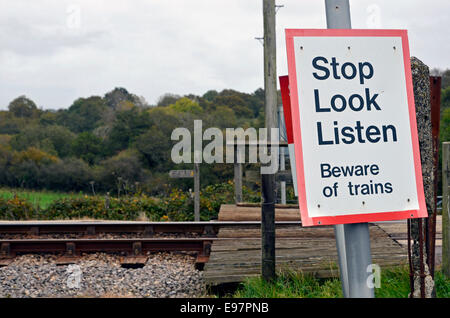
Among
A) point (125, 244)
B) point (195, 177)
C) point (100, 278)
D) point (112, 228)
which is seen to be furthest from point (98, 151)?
point (100, 278)

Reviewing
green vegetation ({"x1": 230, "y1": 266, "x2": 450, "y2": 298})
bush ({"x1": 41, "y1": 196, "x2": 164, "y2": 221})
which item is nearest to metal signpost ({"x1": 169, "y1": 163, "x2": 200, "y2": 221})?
bush ({"x1": 41, "y1": 196, "x2": 164, "y2": 221})

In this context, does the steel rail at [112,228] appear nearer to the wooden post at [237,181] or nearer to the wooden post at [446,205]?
the wooden post at [237,181]

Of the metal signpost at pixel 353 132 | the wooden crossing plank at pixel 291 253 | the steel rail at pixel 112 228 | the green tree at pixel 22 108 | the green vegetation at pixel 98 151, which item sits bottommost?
the wooden crossing plank at pixel 291 253

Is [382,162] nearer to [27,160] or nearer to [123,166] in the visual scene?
[123,166]

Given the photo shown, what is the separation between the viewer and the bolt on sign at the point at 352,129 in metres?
2.18

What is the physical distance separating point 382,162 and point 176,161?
21.7m

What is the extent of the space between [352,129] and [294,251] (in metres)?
4.40

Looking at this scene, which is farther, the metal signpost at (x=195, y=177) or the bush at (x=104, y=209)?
the bush at (x=104, y=209)

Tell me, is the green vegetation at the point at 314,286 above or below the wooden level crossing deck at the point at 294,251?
below

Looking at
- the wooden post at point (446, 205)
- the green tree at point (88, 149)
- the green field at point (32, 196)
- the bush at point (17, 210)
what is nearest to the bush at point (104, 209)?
the bush at point (17, 210)

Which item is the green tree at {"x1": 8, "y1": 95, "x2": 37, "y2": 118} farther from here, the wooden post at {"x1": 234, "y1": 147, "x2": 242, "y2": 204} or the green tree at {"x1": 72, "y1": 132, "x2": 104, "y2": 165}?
the wooden post at {"x1": 234, "y1": 147, "x2": 242, "y2": 204}

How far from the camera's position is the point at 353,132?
2.21m

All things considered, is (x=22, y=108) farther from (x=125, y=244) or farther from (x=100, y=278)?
(x=100, y=278)

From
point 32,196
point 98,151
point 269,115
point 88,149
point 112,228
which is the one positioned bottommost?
point 112,228
